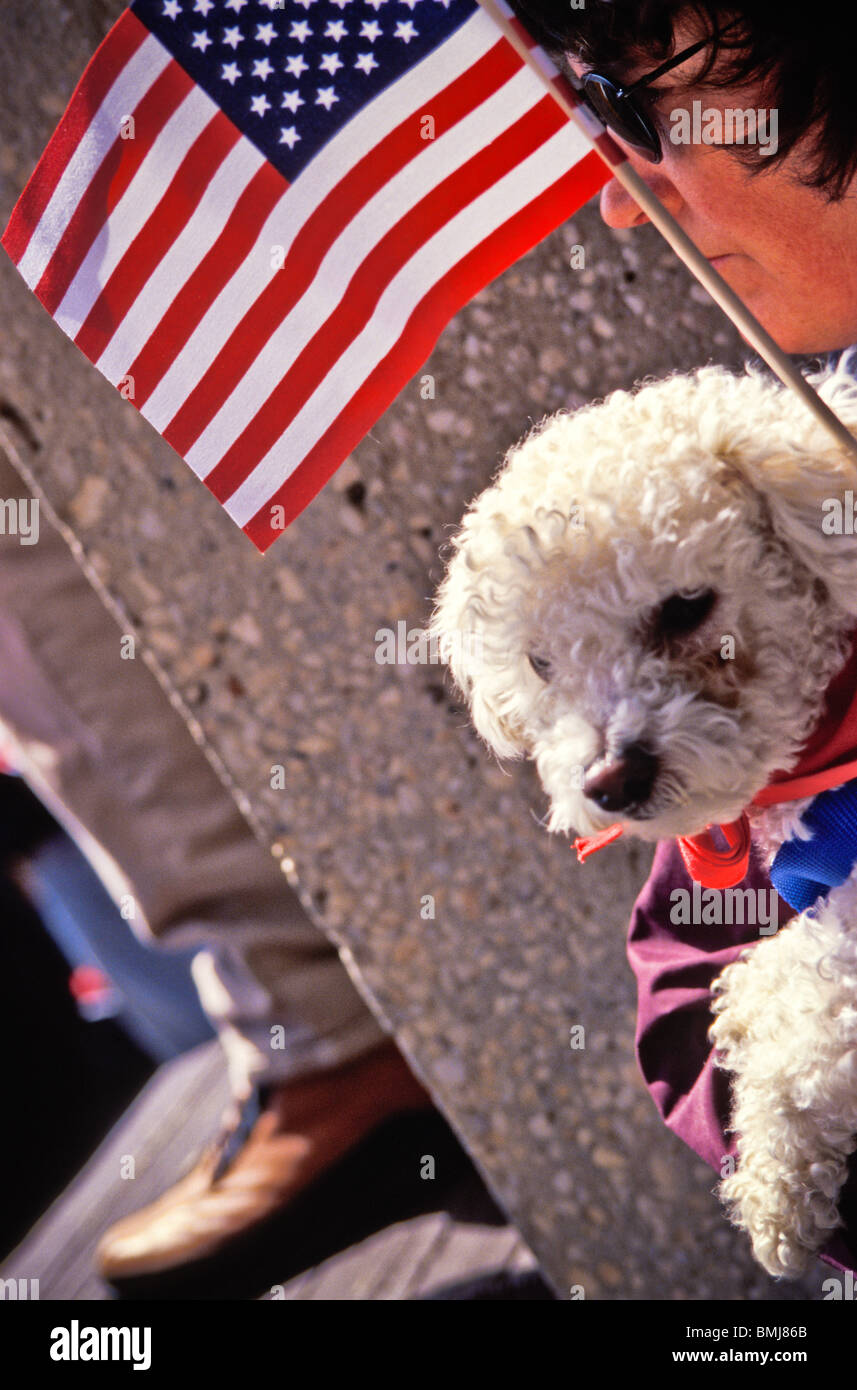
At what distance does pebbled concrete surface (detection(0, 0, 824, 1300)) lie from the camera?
156cm

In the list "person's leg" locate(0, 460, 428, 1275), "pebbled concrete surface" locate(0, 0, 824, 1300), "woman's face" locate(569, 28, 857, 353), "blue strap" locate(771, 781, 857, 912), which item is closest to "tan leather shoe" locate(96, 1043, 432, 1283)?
"person's leg" locate(0, 460, 428, 1275)

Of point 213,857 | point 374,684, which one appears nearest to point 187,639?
point 374,684

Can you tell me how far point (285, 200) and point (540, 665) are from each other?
57 cm

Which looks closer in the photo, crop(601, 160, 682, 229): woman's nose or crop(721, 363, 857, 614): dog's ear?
crop(721, 363, 857, 614): dog's ear

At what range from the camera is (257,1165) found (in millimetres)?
1843

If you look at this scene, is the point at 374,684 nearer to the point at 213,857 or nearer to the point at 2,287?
the point at 213,857

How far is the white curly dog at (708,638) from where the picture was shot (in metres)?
0.83

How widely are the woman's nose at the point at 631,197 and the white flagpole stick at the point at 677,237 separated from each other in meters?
0.17

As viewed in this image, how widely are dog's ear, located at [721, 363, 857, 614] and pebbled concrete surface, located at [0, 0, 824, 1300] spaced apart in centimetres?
66

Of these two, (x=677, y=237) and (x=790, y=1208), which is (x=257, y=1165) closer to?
(x=790, y=1208)

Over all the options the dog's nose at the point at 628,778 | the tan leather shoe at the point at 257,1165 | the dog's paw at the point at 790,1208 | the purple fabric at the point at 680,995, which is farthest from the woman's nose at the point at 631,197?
the tan leather shoe at the point at 257,1165

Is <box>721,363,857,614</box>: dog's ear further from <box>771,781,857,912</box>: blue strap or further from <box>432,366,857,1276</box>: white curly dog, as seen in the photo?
<box>771,781,857,912</box>: blue strap

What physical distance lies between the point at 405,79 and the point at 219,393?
37 cm

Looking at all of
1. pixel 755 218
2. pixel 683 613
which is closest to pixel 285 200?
pixel 755 218
